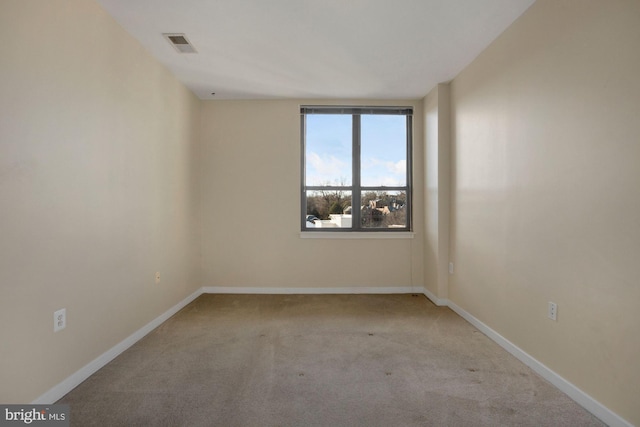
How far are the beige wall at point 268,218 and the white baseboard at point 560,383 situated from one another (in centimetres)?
159

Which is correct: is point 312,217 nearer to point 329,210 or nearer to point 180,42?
point 329,210

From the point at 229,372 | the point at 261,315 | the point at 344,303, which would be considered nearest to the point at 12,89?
the point at 229,372

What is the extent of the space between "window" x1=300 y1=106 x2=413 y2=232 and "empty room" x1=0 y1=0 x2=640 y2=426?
5cm

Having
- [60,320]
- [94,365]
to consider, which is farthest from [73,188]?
[94,365]

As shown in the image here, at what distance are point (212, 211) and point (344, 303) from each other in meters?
2.06

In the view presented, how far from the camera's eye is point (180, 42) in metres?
2.94

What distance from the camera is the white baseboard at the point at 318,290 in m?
4.51

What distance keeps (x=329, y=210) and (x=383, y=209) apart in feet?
2.37

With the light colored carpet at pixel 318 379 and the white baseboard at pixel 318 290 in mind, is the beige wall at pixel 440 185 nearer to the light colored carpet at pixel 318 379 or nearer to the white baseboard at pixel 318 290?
the white baseboard at pixel 318 290

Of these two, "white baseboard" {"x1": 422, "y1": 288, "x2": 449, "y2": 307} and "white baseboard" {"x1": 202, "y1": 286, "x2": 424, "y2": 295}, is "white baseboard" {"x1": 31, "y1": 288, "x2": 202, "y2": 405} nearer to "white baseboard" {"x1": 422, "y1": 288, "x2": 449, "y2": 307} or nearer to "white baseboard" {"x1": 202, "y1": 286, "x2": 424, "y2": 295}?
"white baseboard" {"x1": 202, "y1": 286, "x2": 424, "y2": 295}

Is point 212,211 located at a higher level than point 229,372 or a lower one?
higher

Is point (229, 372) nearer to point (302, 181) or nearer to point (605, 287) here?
point (605, 287)

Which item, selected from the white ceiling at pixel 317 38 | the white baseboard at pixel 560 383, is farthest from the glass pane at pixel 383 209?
the white baseboard at pixel 560 383

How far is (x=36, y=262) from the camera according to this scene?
73.3 inches
